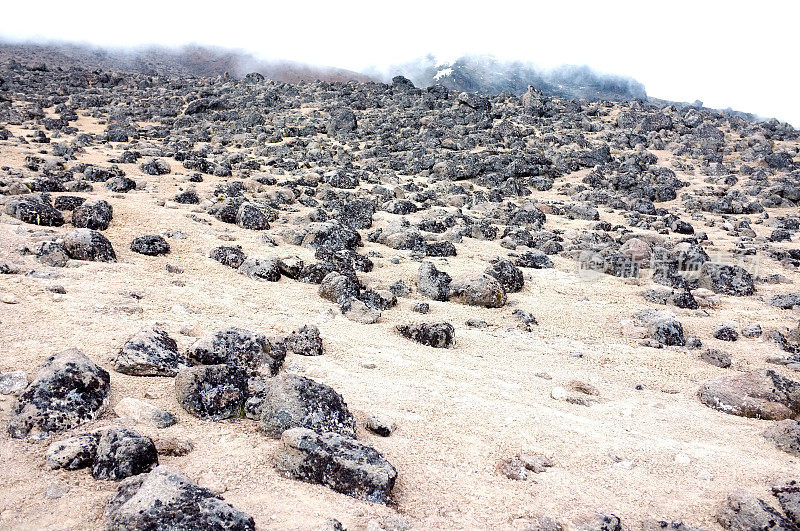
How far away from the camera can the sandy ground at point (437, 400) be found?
282 cm

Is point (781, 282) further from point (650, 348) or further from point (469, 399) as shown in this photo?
point (469, 399)

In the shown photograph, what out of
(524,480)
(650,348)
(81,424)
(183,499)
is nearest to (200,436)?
(81,424)

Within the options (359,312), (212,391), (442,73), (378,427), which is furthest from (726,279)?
(442,73)

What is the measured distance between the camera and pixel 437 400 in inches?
172

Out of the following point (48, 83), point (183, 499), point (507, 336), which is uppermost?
point (48, 83)

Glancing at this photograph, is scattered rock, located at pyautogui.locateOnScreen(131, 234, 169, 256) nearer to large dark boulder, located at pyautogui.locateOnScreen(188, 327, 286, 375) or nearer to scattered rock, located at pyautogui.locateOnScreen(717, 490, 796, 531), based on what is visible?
large dark boulder, located at pyautogui.locateOnScreen(188, 327, 286, 375)

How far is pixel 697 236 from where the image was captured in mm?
11992

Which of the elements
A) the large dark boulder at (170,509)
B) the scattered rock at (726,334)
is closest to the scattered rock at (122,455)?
the large dark boulder at (170,509)

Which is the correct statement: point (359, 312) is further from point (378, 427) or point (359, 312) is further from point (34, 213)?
point (34, 213)

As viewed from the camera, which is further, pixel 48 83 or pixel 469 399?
pixel 48 83

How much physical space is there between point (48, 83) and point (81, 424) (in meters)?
29.6

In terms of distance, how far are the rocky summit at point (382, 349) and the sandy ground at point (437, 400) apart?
25 mm

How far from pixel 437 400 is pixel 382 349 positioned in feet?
4.06

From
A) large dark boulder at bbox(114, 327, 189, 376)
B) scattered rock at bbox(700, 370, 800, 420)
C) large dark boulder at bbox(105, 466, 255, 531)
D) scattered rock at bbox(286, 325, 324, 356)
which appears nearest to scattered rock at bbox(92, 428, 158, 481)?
large dark boulder at bbox(105, 466, 255, 531)
